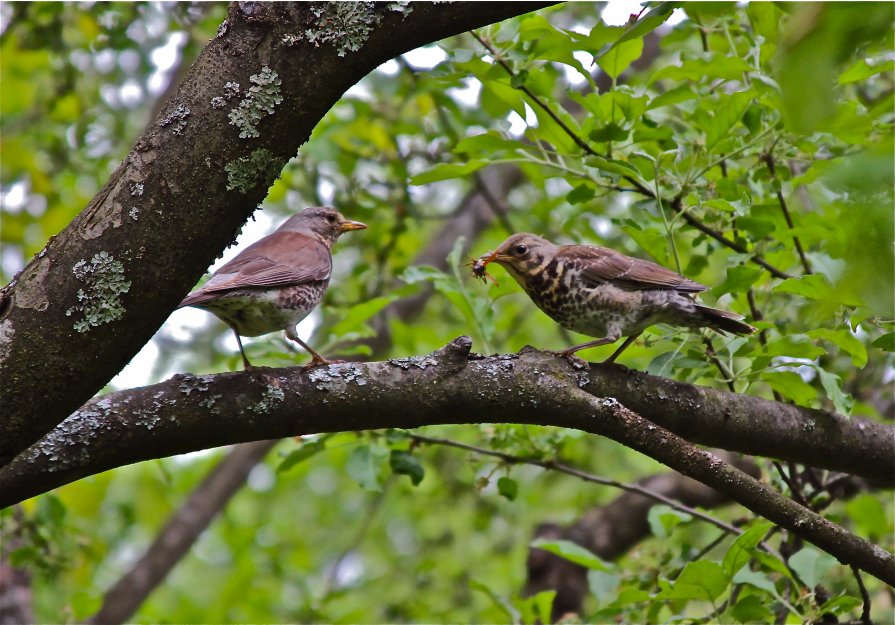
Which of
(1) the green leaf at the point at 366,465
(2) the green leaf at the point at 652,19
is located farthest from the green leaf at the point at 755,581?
(2) the green leaf at the point at 652,19

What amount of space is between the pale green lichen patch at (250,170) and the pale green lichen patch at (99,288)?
389 mm

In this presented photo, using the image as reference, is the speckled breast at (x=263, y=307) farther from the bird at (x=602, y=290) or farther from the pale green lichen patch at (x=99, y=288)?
the pale green lichen patch at (x=99, y=288)

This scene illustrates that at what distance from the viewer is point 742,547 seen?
3.32 metres

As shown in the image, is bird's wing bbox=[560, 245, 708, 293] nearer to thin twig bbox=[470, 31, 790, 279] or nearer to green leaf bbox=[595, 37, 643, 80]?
thin twig bbox=[470, 31, 790, 279]

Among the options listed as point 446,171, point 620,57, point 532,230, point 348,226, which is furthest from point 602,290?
point 532,230

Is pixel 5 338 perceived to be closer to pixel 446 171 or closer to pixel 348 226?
pixel 446 171

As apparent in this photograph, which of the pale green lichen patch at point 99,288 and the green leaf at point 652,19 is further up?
the green leaf at point 652,19

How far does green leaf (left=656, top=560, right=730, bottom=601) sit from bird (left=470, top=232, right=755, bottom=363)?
Result: 1.00m

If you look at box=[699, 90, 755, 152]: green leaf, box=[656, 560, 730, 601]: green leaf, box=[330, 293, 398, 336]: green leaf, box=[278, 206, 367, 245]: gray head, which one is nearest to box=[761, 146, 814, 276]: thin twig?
box=[699, 90, 755, 152]: green leaf

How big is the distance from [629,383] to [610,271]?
0.97 metres

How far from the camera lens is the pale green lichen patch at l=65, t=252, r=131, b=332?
2547 millimetres

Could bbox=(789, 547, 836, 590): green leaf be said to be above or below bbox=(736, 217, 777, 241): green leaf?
below

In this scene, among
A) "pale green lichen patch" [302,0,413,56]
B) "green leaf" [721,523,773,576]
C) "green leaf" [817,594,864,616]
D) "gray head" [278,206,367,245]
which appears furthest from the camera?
"gray head" [278,206,367,245]

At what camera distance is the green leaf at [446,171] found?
3.95m
